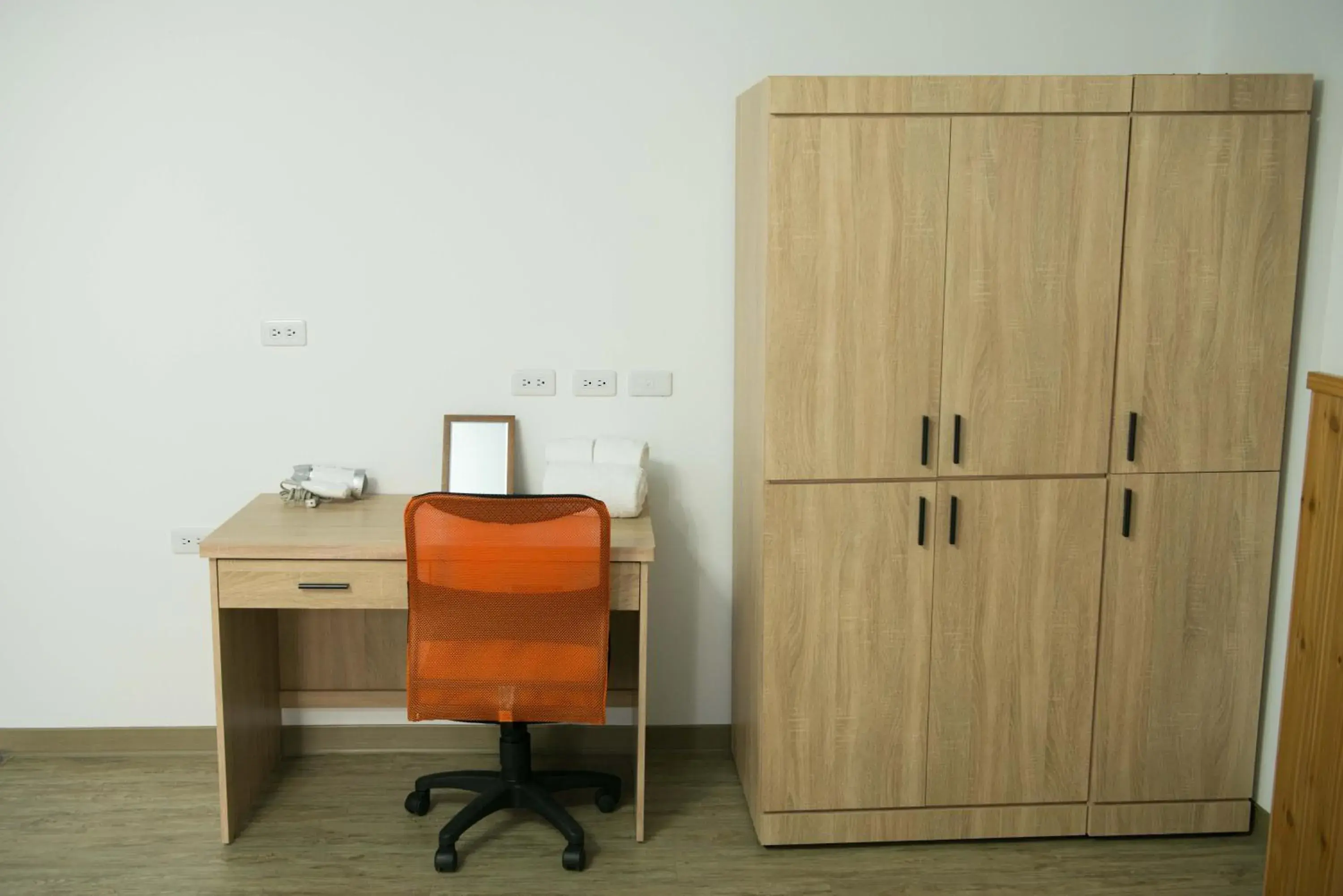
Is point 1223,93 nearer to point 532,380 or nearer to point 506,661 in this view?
point 532,380

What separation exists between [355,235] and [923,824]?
7.30ft

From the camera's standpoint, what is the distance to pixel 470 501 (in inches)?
112

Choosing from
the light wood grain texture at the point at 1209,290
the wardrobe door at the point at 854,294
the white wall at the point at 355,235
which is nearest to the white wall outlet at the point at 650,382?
the white wall at the point at 355,235

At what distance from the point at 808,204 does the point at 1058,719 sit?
4.84 ft

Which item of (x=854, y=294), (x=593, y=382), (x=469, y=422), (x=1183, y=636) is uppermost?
(x=854, y=294)

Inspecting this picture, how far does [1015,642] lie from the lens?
3.16 m

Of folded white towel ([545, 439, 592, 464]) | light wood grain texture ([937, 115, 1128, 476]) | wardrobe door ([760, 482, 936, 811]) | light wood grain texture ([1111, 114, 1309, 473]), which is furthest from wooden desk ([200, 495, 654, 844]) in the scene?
light wood grain texture ([1111, 114, 1309, 473])

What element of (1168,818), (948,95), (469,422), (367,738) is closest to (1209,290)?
(948,95)

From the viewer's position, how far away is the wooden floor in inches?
120

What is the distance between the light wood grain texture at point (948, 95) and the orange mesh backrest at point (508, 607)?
42.2 inches

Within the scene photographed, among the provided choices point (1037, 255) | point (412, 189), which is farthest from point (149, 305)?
point (1037, 255)

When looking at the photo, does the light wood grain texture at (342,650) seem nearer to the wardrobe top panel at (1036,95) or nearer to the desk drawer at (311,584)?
the desk drawer at (311,584)

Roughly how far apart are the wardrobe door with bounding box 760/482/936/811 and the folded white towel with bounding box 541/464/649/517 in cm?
44

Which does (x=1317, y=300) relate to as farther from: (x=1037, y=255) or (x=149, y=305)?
(x=149, y=305)
